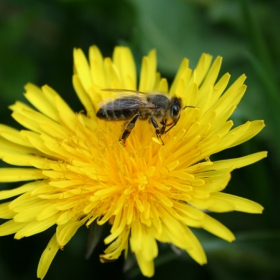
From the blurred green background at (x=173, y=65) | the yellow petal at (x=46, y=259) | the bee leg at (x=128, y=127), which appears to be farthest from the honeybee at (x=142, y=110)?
the yellow petal at (x=46, y=259)

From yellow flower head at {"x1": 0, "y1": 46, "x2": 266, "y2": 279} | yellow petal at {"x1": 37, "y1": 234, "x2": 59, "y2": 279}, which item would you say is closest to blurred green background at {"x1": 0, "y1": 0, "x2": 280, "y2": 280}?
yellow flower head at {"x1": 0, "y1": 46, "x2": 266, "y2": 279}

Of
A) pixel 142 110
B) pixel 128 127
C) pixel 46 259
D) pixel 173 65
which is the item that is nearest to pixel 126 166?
pixel 128 127

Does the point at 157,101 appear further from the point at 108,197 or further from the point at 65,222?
Answer: the point at 65,222

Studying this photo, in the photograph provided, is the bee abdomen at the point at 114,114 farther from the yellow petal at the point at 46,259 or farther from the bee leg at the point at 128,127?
the yellow petal at the point at 46,259

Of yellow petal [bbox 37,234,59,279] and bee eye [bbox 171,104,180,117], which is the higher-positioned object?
bee eye [bbox 171,104,180,117]

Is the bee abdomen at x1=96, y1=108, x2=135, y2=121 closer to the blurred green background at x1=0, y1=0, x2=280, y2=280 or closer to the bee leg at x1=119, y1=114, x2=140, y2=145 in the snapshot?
the bee leg at x1=119, y1=114, x2=140, y2=145

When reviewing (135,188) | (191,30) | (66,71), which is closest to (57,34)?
(66,71)
